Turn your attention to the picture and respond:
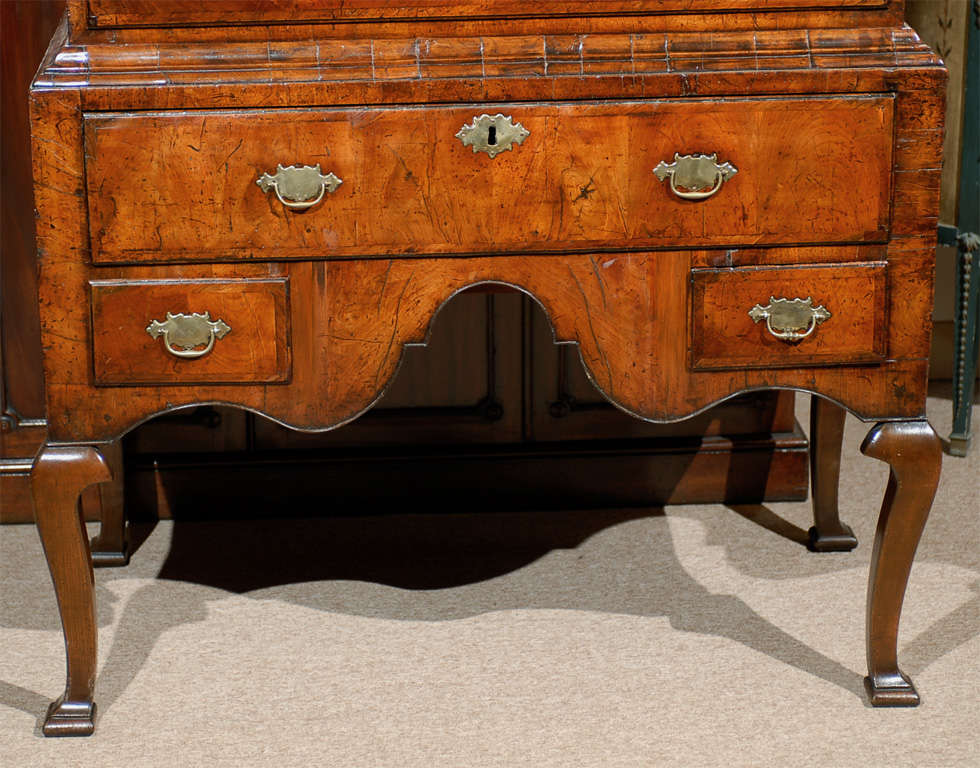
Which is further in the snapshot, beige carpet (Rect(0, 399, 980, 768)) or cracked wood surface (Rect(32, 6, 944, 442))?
beige carpet (Rect(0, 399, 980, 768))

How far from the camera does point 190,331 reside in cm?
162

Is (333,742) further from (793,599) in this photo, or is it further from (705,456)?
(705,456)

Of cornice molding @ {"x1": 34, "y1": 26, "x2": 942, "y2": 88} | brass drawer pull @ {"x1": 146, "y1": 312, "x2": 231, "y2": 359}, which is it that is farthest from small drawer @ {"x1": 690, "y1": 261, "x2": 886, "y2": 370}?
brass drawer pull @ {"x1": 146, "y1": 312, "x2": 231, "y2": 359}

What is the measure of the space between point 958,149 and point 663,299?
1506 millimetres

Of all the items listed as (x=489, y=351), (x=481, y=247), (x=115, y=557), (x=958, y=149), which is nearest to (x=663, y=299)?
(x=481, y=247)

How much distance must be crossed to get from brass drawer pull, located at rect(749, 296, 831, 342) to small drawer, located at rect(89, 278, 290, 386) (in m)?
0.56

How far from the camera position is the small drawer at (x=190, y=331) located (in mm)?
1603

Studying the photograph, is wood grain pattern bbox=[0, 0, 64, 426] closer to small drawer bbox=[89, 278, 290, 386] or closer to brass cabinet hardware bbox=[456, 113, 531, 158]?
small drawer bbox=[89, 278, 290, 386]

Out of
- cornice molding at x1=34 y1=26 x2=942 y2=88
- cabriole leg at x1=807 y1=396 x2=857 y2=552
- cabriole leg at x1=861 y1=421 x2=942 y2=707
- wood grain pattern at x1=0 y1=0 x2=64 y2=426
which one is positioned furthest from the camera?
cabriole leg at x1=807 y1=396 x2=857 y2=552

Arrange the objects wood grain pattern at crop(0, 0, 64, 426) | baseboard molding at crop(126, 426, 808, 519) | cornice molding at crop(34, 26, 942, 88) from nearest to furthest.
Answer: cornice molding at crop(34, 26, 942, 88)
wood grain pattern at crop(0, 0, 64, 426)
baseboard molding at crop(126, 426, 808, 519)

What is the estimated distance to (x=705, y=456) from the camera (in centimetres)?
247

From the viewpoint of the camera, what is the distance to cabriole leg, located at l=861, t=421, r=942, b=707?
1.70m

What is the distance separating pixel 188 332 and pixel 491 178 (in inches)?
15.5

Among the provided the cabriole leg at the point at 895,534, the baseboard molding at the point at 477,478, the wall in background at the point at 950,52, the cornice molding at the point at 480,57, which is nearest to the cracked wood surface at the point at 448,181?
the cornice molding at the point at 480,57
